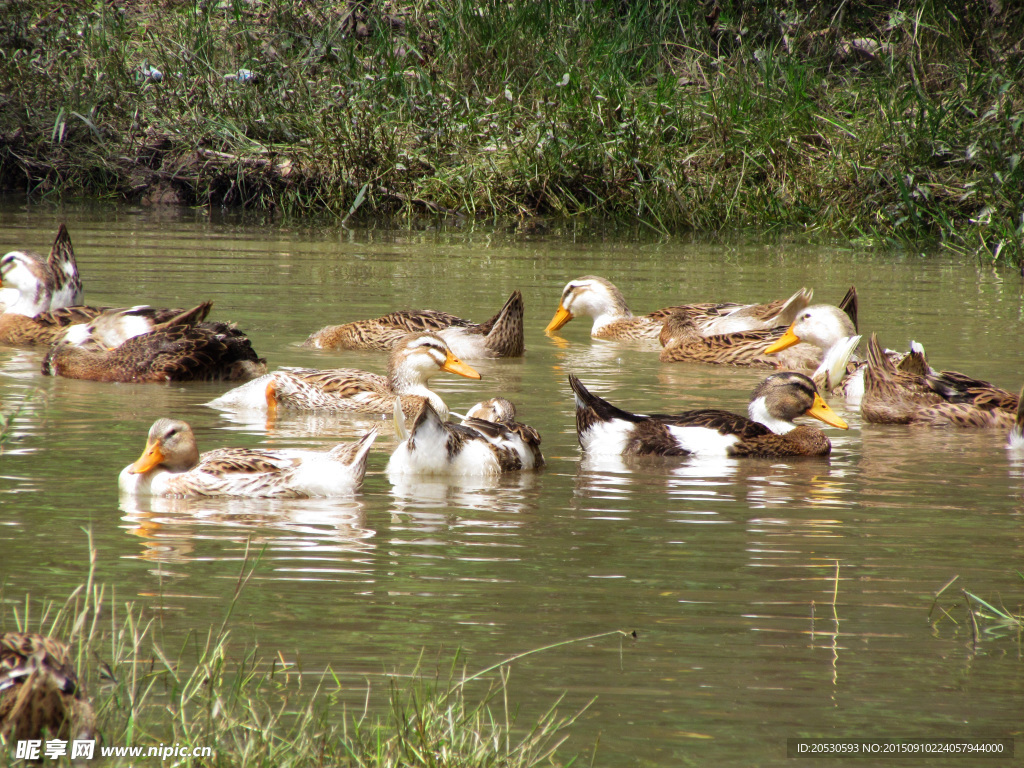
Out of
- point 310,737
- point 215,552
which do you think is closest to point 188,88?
point 215,552

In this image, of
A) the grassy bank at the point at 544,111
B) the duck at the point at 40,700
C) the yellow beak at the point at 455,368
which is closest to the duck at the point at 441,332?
the yellow beak at the point at 455,368

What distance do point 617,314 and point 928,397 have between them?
416 cm

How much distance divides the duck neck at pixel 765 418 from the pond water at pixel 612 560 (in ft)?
1.18

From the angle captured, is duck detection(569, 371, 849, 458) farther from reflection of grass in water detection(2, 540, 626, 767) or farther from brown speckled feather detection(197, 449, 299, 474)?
reflection of grass in water detection(2, 540, 626, 767)

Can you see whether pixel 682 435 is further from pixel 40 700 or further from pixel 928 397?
pixel 40 700

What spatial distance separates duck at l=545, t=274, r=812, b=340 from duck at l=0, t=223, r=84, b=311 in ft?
13.1

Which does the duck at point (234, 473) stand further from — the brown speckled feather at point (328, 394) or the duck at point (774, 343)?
the duck at point (774, 343)

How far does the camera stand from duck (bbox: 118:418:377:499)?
20.2 ft

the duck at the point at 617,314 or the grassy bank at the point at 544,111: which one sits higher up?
the grassy bank at the point at 544,111

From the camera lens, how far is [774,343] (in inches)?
415

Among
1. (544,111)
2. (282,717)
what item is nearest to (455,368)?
(282,717)

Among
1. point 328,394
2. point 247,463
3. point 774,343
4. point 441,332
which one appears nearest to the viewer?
point 247,463

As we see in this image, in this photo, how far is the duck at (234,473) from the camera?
6.15 meters

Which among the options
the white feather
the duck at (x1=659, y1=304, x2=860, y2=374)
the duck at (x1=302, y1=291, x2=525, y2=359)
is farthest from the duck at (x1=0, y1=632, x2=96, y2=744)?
the duck at (x1=659, y1=304, x2=860, y2=374)
